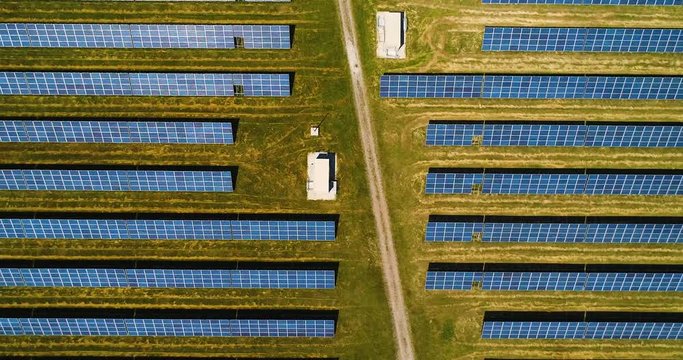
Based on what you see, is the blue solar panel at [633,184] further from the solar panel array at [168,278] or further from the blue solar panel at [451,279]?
the solar panel array at [168,278]

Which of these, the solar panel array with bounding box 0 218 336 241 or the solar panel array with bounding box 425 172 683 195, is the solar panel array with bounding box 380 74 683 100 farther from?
the solar panel array with bounding box 0 218 336 241

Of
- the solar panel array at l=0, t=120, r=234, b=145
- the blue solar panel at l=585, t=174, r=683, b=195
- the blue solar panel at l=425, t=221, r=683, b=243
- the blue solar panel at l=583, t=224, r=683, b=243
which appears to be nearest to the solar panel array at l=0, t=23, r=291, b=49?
the solar panel array at l=0, t=120, r=234, b=145

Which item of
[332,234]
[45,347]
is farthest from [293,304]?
[45,347]

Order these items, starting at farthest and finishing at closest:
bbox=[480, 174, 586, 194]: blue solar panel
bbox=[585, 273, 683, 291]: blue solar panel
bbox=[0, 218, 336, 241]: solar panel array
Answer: bbox=[585, 273, 683, 291]: blue solar panel < bbox=[0, 218, 336, 241]: solar panel array < bbox=[480, 174, 586, 194]: blue solar panel

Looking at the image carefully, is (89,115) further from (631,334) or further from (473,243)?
(631,334)

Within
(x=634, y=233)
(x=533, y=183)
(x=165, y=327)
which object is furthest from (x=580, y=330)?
(x=165, y=327)

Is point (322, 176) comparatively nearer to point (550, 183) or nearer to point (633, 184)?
point (550, 183)
